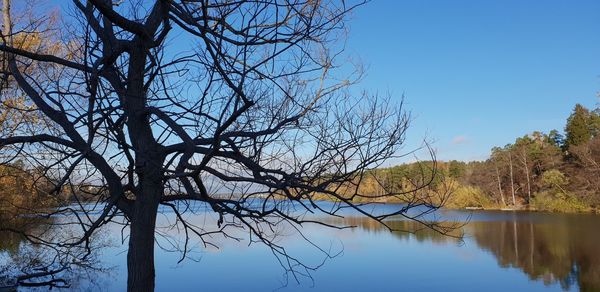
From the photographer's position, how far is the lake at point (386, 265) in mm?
10812

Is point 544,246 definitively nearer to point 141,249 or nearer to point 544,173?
point 141,249

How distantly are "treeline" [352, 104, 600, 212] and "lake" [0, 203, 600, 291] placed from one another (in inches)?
502

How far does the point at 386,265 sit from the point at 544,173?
1084 inches

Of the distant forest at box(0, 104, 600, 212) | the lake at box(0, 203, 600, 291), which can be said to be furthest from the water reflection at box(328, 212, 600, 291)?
the distant forest at box(0, 104, 600, 212)

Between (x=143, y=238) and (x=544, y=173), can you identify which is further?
(x=544, y=173)

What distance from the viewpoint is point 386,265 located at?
1318cm

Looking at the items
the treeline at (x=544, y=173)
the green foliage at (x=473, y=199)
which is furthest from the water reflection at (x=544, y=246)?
the green foliage at (x=473, y=199)

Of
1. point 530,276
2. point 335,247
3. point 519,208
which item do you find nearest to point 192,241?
point 335,247

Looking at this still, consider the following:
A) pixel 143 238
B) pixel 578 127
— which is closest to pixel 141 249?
pixel 143 238

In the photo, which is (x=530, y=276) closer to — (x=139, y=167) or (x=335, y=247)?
(x=335, y=247)

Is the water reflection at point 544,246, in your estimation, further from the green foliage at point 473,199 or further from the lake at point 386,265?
the green foliage at point 473,199

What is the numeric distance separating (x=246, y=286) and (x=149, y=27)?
8765 millimetres

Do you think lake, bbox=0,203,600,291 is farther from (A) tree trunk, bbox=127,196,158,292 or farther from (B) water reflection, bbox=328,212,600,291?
(A) tree trunk, bbox=127,196,158,292

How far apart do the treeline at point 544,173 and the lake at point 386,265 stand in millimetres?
12742
